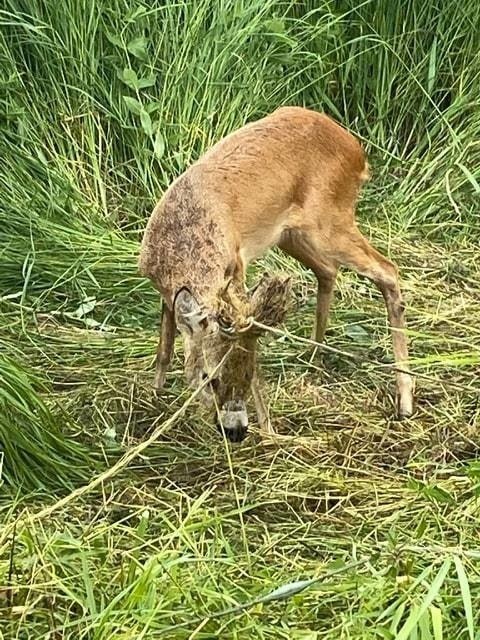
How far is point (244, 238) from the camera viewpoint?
4.47 meters

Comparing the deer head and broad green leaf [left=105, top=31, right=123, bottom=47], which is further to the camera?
broad green leaf [left=105, top=31, right=123, bottom=47]

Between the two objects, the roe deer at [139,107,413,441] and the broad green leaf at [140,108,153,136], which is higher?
the roe deer at [139,107,413,441]

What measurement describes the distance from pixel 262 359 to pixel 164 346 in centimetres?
45

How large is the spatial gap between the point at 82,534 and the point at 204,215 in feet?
3.91

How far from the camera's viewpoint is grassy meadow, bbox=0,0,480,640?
9.97ft

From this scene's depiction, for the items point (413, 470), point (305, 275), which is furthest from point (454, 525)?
point (305, 275)

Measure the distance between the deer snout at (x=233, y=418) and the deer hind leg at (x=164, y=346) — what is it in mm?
709

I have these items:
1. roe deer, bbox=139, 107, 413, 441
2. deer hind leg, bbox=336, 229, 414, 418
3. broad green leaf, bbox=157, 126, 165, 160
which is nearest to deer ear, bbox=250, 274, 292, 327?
roe deer, bbox=139, 107, 413, 441

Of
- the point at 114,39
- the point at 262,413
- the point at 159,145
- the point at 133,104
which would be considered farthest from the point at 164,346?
the point at 114,39

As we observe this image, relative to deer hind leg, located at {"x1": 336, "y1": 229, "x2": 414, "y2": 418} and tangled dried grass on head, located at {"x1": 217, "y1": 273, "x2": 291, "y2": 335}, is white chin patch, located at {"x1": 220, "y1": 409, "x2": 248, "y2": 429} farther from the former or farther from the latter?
deer hind leg, located at {"x1": 336, "y1": 229, "x2": 414, "y2": 418}

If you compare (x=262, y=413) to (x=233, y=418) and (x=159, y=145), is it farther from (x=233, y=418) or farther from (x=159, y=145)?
(x=159, y=145)

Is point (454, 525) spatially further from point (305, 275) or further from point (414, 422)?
point (305, 275)

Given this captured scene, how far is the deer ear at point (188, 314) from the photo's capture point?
12.7 feet

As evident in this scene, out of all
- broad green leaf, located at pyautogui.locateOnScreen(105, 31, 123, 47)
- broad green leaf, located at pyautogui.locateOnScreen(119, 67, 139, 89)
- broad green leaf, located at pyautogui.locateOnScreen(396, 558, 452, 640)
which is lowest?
broad green leaf, located at pyautogui.locateOnScreen(119, 67, 139, 89)
